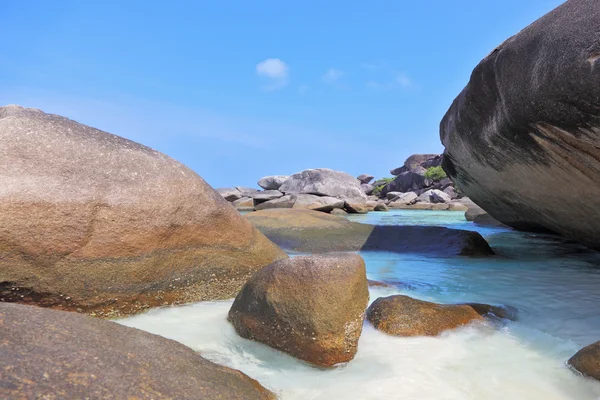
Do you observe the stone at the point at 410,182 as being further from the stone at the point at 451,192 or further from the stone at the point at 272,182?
the stone at the point at 272,182

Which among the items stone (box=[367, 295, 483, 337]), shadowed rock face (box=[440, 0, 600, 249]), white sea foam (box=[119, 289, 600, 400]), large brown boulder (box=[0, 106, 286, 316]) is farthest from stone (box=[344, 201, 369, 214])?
white sea foam (box=[119, 289, 600, 400])

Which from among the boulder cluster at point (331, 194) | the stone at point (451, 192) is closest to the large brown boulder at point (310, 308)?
the boulder cluster at point (331, 194)

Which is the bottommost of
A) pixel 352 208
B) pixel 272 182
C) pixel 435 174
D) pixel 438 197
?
pixel 352 208

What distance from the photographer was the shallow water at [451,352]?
6.55 ft

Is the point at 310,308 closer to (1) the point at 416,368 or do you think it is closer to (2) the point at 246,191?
(1) the point at 416,368

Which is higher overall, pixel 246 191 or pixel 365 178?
pixel 365 178

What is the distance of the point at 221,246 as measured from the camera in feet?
12.5

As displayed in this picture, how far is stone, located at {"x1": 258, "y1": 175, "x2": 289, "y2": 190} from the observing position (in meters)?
34.4

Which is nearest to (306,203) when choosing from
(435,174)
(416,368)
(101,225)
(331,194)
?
(331,194)

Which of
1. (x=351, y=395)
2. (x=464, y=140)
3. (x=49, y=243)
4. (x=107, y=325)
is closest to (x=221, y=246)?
(x=49, y=243)

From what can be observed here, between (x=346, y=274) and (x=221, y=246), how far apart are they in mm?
1586

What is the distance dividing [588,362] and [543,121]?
230cm

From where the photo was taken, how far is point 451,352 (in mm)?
2410

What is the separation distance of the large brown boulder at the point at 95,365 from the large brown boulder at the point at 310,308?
52 cm
